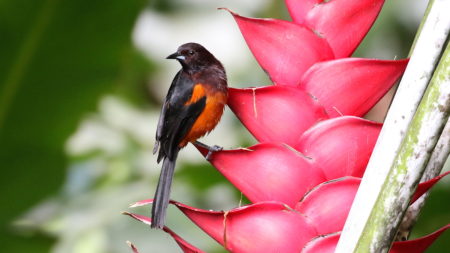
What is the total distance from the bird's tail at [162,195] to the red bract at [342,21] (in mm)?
318

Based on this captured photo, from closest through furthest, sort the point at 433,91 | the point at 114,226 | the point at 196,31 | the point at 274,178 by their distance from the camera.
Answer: the point at 433,91 → the point at 274,178 → the point at 114,226 → the point at 196,31

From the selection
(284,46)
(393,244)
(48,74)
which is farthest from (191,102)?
(393,244)

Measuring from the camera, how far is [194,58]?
147 centimetres

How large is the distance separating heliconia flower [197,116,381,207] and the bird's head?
736mm

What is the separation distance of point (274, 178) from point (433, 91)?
205 mm

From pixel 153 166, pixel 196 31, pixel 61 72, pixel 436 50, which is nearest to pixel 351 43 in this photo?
pixel 436 50

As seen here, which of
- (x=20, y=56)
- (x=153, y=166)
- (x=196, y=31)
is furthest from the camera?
(x=196, y=31)

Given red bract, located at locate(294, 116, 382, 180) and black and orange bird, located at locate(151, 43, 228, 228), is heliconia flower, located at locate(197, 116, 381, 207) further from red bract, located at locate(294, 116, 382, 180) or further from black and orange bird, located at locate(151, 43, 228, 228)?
black and orange bird, located at locate(151, 43, 228, 228)

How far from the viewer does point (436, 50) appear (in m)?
0.56

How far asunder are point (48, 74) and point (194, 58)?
29 cm

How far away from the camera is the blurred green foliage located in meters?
1.39

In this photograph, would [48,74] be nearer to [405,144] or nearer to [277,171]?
[277,171]

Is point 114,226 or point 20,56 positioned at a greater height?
point 20,56

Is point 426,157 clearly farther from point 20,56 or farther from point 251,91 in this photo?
point 20,56
